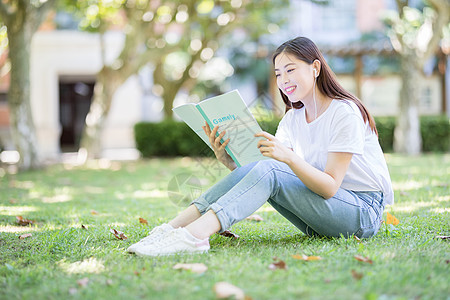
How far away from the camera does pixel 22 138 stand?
8914 millimetres

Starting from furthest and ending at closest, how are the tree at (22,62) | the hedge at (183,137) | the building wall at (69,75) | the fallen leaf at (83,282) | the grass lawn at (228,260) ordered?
the building wall at (69,75) < the hedge at (183,137) < the tree at (22,62) < the fallen leaf at (83,282) < the grass lawn at (228,260)

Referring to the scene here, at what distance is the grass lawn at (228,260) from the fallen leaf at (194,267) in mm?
28

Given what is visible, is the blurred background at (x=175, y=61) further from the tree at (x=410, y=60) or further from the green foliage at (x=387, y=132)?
the green foliage at (x=387, y=132)

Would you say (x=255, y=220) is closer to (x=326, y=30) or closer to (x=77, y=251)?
(x=77, y=251)

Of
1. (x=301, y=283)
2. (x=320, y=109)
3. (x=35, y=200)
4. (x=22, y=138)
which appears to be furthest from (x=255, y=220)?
(x=22, y=138)

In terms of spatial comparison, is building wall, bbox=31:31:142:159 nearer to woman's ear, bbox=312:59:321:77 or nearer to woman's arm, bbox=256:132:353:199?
woman's ear, bbox=312:59:321:77

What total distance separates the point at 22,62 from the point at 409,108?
8.12 metres

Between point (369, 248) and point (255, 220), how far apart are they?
1312 mm

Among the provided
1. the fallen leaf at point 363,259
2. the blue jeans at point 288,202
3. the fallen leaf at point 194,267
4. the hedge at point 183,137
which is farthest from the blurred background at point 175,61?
the fallen leaf at point 194,267

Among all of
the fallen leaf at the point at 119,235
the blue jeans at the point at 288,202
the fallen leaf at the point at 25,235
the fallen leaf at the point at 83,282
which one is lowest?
the fallen leaf at the point at 25,235

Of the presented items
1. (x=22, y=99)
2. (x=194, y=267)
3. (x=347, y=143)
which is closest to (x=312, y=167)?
(x=347, y=143)

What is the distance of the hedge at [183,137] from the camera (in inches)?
480

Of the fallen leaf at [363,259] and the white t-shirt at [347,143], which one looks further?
the white t-shirt at [347,143]

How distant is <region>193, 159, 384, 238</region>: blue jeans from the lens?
2461 mm
